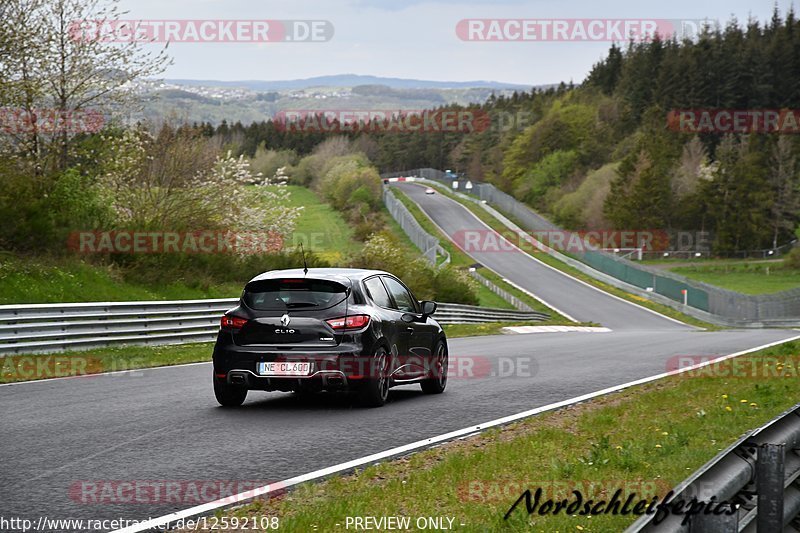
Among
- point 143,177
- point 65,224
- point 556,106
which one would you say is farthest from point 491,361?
point 556,106

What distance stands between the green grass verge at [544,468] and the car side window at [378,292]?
2.43 meters

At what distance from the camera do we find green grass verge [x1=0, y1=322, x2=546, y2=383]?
51.3ft

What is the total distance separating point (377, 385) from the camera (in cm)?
1155

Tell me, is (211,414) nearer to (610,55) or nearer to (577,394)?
(577,394)

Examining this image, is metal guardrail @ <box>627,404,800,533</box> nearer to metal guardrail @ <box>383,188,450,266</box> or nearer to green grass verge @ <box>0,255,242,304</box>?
green grass verge @ <box>0,255,242,304</box>

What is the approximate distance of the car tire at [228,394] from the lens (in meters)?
11.4

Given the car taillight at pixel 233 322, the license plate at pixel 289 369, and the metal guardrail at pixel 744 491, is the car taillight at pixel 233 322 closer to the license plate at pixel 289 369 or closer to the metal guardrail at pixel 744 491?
the license plate at pixel 289 369

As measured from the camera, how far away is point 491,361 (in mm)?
18812

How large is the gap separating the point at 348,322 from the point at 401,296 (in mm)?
1976

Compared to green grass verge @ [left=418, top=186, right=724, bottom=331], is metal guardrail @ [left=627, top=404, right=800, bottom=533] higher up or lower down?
higher up

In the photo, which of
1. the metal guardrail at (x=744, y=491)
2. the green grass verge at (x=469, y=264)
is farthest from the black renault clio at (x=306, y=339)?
the green grass verge at (x=469, y=264)

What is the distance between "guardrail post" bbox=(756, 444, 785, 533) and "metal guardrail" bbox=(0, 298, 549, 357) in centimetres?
1498

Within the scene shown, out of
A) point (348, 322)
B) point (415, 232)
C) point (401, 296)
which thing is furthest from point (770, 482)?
point (415, 232)

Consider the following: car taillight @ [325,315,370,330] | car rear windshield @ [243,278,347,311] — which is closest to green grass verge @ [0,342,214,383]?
car rear windshield @ [243,278,347,311]
